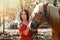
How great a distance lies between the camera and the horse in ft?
5.15

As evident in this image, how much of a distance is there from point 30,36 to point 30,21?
19 centimetres

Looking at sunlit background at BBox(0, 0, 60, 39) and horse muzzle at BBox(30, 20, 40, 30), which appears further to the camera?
sunlit background at BBox(0, 0, 60, 39)

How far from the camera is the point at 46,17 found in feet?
5.20

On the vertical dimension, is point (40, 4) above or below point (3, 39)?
above

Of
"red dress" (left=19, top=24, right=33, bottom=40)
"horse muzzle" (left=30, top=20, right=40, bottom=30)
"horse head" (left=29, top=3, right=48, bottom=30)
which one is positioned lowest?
"red dress" (left=19, top=24, right=33, bottom=40)

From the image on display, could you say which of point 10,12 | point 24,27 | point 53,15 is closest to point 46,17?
point 53,15

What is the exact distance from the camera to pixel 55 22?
1.60m

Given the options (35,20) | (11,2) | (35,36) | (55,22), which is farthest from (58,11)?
(11,2)

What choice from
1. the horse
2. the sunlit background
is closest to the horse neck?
the horse

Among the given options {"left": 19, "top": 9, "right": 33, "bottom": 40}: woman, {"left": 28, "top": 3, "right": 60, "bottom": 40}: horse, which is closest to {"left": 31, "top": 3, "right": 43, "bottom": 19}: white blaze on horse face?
{"left": 28, "top": 3, "right": 60, "bottom": 40}: horse

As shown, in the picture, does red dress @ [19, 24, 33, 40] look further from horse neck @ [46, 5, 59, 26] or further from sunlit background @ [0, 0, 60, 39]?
horse neck @ [46, 5, 59, 26]

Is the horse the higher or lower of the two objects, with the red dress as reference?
higher

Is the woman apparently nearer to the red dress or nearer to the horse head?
the red dress

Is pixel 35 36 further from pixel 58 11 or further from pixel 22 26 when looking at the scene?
pixel 58 11
